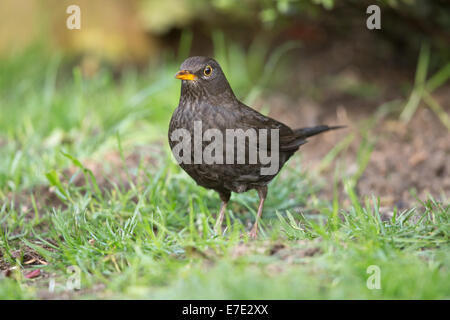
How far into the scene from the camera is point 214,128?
3.58 metres

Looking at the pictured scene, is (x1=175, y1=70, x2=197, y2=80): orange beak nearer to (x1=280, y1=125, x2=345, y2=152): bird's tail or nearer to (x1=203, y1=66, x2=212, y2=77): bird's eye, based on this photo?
(x1=203, y1=66, x2=212, y2=77): bird's eye

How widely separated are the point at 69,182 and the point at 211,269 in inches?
73.4

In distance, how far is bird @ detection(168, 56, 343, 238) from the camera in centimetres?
357

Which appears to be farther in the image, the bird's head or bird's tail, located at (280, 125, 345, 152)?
bird's tail, located at (280, 125, 345, 152)

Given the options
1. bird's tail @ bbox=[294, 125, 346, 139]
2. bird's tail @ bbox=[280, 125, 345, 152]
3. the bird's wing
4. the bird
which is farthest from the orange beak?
bird's tail @ bbox=[294, 125, 346, 139]

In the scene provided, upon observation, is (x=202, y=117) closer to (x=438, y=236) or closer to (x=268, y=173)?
(x=268, y=173)

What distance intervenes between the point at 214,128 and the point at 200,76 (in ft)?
1.33

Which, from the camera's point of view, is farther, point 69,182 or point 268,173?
point 69,182

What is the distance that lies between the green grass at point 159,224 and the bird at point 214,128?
30 centimetres

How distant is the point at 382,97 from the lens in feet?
21.0

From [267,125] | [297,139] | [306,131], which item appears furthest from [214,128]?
[306,131]

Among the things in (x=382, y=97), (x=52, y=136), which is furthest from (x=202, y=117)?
(x=382, y=97)

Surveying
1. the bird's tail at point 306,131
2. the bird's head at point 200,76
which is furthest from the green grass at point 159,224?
the bird's head at point 200,76

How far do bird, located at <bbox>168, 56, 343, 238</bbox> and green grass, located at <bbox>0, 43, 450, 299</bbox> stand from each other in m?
0.30
